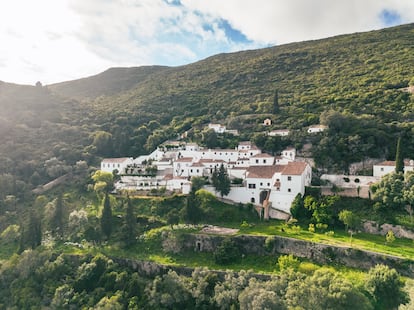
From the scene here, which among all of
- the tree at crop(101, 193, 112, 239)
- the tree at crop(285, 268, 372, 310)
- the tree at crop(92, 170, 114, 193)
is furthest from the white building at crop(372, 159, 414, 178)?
the tree at crop(92, 170, 114, 193)

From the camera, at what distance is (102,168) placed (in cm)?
6731

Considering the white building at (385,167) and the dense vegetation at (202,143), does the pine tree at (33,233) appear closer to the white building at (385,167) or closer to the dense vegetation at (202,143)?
the dense vegetation at (202,143)

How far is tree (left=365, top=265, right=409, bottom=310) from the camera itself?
27.3 metres

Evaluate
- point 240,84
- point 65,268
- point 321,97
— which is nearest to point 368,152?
point 321,97

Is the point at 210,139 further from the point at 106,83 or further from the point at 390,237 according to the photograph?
the point at 106,83

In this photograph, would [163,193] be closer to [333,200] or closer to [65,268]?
[65,268]

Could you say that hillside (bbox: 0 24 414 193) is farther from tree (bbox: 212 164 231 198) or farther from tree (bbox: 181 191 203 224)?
tree (bbox: 181 191 203 224)

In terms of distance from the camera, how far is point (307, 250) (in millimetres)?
35812

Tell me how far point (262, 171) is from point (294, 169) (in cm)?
551

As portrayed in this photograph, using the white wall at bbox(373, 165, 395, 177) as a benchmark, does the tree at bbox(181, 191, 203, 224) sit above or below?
below

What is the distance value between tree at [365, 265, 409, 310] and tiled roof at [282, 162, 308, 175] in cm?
1906

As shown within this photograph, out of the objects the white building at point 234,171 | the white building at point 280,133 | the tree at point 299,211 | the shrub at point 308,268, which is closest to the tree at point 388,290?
the shrub at point 308,268

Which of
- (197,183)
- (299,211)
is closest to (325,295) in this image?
(299,211)

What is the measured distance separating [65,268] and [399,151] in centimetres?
4582
